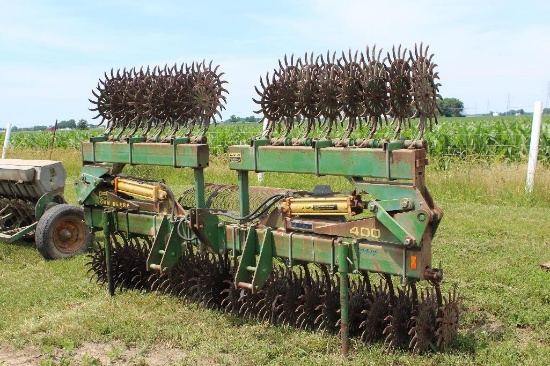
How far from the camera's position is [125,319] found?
224 inches

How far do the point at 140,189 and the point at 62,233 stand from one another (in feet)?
8.09

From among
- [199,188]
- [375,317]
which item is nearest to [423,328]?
[375,317]

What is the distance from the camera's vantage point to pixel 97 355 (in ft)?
16.6

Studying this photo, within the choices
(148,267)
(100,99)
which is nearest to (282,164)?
(148,267)

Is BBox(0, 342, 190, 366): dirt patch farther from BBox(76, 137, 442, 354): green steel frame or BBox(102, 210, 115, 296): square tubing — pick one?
BBox(102, 210, 115, 296): square tubing

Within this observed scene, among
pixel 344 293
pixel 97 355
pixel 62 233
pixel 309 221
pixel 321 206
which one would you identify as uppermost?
pixel 321 206

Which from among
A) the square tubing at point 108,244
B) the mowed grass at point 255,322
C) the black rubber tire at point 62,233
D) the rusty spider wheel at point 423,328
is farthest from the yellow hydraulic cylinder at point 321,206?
the black rubber tire at point 62,233

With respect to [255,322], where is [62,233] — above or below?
above

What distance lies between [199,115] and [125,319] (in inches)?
76.9

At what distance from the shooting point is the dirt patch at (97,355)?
4883 mm

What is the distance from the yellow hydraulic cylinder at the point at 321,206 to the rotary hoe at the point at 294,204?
1 centimetres

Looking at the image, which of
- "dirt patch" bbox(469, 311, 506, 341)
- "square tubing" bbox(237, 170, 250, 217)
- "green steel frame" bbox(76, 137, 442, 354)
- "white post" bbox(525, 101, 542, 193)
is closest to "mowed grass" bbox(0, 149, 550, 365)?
"dirt patch" bbox(469, 311, 506, 341)

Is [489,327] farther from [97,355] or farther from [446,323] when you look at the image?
[97,355]

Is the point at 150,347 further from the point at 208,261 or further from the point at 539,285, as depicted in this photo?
the point at 539,285
